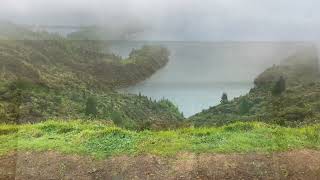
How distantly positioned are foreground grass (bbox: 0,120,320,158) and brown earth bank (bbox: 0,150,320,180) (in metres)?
0.38

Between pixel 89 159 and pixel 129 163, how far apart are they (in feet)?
4.81

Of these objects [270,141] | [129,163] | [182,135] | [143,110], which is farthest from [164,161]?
[143,110]

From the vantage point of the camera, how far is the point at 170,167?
18.9 m

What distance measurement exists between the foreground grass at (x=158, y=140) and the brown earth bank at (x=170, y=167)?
1.24ft

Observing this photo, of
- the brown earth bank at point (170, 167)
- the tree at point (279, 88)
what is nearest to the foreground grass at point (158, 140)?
the brown earth bank at point (170, 167)

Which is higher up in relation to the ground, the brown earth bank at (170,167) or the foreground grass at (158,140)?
the foreground grass at (158,140)

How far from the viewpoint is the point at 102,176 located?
18750 millimetres

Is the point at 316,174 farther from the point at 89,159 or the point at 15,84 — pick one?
the point at 15,84

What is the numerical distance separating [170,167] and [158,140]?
2165mm

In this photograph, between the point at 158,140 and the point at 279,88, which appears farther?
the point at 279,88

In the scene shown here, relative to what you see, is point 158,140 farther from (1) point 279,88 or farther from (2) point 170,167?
(1) point 279,88

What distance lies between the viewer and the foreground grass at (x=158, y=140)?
65.3 ft

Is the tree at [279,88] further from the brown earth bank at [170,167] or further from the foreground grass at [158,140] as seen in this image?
the brown earth bank at [170,167]

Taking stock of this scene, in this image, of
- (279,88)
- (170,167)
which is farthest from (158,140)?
(279,88)
